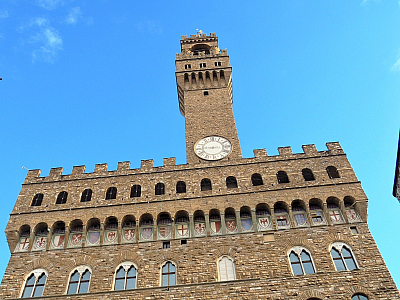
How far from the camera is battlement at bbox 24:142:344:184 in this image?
23.8 m

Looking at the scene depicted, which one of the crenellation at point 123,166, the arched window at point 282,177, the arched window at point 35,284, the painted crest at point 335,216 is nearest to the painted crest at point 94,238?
the arched window at point 35,284

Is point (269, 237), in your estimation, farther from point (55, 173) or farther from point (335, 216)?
point (55, 173)

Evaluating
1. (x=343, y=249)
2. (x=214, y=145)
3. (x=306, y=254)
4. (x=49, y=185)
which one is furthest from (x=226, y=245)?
(x=49, y=185)

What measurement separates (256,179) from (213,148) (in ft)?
13.1

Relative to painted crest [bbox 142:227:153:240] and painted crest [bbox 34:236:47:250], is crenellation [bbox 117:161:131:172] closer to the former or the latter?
painted crest [bbox 142:227:153:240]

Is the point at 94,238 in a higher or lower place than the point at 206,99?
Result: lower

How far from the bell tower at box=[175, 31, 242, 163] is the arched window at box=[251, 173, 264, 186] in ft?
7.09

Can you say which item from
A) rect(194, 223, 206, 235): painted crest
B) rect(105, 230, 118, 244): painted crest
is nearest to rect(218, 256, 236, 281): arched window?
rect(194, 223, 206, 235): painted crest

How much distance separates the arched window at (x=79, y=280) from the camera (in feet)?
62.1

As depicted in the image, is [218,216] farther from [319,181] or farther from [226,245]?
[319,181]

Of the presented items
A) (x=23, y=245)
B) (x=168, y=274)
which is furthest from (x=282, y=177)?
(x=23, y=245)

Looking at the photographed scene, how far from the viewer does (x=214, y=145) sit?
2583cm

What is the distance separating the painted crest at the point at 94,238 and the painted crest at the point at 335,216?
12.6 m

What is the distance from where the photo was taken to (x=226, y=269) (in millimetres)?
19141
